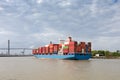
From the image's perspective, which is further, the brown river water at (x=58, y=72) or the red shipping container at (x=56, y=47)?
the red shipping container at (x=56, y=47)

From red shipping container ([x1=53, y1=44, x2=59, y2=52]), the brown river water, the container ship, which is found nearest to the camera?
the brown river water

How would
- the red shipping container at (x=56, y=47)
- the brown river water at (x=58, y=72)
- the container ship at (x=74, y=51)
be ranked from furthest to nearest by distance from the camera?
the red shipping container at (x=56, y=47)
the container ship at (x=74, y=51)
the brown river water at (x=58, y=72)

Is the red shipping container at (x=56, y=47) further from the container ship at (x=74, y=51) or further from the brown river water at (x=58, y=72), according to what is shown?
the brown river water at (x=58, y=72)

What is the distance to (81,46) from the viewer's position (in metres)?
85.3

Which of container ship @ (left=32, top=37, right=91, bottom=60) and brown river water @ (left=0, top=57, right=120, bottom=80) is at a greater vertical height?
container ship @ (left=32, top=37, right=91, bottom=60)

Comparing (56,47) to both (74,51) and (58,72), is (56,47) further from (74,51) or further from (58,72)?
(58,72)

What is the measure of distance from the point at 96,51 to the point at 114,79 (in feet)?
444

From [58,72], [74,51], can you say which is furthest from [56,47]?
[58,72]

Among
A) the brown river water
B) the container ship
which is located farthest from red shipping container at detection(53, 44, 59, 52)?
the brown river water

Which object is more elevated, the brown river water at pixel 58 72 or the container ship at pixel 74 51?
the container ship at pixel 74 51

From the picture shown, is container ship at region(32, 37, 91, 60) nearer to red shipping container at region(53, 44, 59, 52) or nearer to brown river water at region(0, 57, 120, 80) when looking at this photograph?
red shipping container at region(53, 44, 59, 52)

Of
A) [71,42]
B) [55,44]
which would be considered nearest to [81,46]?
[71,42]

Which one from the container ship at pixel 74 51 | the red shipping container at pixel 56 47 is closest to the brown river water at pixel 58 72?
the container ship at pixel 74 51

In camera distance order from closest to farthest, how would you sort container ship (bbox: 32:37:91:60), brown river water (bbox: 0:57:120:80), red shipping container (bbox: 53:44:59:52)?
brown river water (bbox: 0:57:120:80)
container ship (bbox: 32:37:91:60)
red shipping container (bbox: 53:44:59:52)
